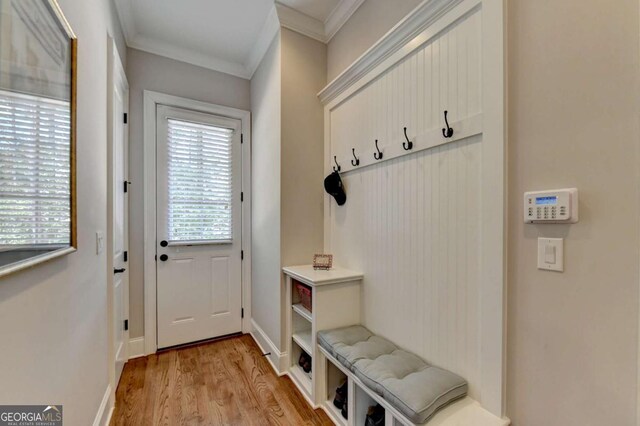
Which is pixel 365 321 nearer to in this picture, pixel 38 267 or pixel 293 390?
pixel 293 390

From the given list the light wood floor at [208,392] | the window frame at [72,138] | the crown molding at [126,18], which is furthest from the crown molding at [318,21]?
the light wood floor at [208,392]

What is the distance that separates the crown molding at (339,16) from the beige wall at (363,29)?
0.11 ft

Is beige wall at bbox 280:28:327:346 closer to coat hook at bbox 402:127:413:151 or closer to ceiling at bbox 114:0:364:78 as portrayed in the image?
ceiling at bbox 114:0:364:78

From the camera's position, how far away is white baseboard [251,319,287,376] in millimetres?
2217

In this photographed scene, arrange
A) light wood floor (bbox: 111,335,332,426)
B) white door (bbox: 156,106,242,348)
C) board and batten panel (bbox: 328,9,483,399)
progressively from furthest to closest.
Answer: white door (bbox: 156,106,242,348) → light wood floor (bbox: 111,335,332,426) → board and batten panel (bbox: 328,9,483,399)

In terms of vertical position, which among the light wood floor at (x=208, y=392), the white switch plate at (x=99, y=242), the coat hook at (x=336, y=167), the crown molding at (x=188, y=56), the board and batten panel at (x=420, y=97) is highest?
the crown molding at (x=188, y=56)

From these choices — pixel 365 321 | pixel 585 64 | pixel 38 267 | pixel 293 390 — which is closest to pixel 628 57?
pixel 585 64

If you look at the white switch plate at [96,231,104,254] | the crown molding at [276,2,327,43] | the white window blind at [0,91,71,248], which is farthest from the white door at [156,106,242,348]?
the white window blind at [0,91,71,248]

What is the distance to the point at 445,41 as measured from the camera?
136cm

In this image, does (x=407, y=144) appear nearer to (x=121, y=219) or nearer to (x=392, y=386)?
(x=392, y=386)

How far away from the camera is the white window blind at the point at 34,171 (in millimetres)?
697

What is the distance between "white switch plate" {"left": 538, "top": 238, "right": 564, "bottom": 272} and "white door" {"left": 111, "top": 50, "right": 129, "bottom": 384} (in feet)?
8.61

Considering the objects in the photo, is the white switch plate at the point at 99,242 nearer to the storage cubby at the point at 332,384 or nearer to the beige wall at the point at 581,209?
the storage cubby at the point at 332,384

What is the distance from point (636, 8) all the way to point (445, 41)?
0.68m
